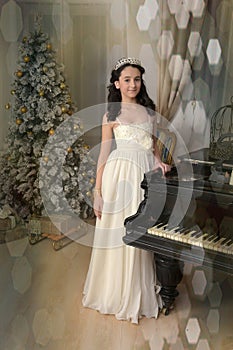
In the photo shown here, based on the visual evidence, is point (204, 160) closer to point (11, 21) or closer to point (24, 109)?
point (11, 21)

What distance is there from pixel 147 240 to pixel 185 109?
938 millimetres

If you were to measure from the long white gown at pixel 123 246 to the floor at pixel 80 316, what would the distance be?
5 cm

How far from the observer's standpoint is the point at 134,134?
46.6 inches

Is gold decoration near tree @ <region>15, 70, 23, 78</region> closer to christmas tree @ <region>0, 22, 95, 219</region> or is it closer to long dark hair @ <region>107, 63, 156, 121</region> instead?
christmas tree @ <region>0, 22, 95, 219</region>

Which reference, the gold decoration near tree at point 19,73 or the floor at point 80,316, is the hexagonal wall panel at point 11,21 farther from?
the floor at point 80,316

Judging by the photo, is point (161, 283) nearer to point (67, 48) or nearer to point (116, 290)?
point (116, 290)

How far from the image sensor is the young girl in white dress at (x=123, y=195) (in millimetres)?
1178

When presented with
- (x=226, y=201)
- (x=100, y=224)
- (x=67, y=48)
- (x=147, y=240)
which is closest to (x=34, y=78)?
(x=67, y=48)

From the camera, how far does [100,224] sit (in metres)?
1.24

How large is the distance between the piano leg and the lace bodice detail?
0.35 m

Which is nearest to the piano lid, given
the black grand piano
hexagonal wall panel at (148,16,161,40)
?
the black grand piano

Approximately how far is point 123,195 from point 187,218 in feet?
0.77

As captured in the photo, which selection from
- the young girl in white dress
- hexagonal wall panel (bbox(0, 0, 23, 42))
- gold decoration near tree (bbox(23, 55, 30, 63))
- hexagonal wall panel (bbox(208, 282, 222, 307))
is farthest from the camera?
gold decoration near tree (bbox(23, 55, 30, 63))

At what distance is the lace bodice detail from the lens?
46.6 inches
